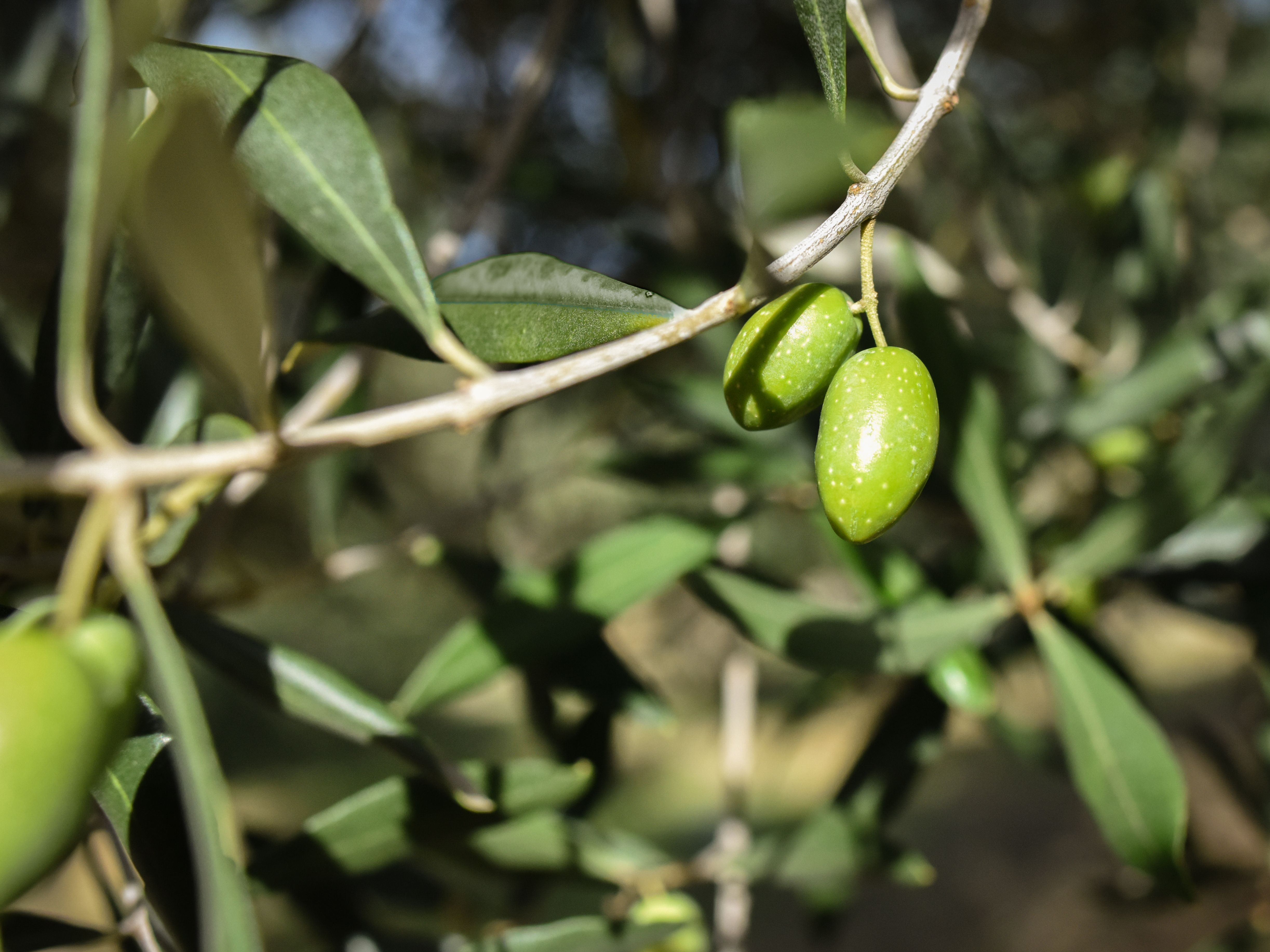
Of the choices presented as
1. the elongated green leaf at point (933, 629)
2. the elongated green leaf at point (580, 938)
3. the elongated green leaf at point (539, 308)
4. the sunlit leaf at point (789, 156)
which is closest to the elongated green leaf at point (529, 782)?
the elongated green leaf at point (580, 938)

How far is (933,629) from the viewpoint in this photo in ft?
2.93

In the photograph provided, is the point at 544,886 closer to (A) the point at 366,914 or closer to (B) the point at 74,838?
(A) the point at 366,914

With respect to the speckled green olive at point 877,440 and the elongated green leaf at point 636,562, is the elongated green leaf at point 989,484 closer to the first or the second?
the elongated green leaf at point 636,562

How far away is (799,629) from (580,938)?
35 centimetres

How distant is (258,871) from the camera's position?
81 cm

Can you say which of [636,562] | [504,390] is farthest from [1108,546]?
[504,390]

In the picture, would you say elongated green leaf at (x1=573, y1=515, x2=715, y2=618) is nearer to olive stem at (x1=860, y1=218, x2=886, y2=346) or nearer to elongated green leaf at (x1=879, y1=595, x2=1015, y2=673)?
elongated green leaf at (x1=879, y1=595, x2=1015, y2=673)

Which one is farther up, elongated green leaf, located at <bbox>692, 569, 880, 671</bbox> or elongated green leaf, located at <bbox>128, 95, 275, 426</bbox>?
elongated green leaf, located at <bbox>128, 95, 275, 426</bbox>

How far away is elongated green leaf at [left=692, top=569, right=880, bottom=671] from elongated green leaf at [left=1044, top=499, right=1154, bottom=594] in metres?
0.26

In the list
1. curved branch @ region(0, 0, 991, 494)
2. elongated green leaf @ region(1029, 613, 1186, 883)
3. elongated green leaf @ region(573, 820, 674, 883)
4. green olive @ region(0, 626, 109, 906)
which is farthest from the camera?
elongated green leaf @ region(573, 820, 674, 883)

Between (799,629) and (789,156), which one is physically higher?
(789,156)

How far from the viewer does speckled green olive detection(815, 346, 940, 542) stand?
0.45 meters

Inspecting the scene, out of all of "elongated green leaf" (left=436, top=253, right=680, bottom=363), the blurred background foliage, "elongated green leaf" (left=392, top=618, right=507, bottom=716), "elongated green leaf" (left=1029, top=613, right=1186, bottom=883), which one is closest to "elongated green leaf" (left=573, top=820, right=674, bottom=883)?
the blurred background foliage

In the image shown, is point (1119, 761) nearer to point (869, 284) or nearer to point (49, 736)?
point (869, 284)
